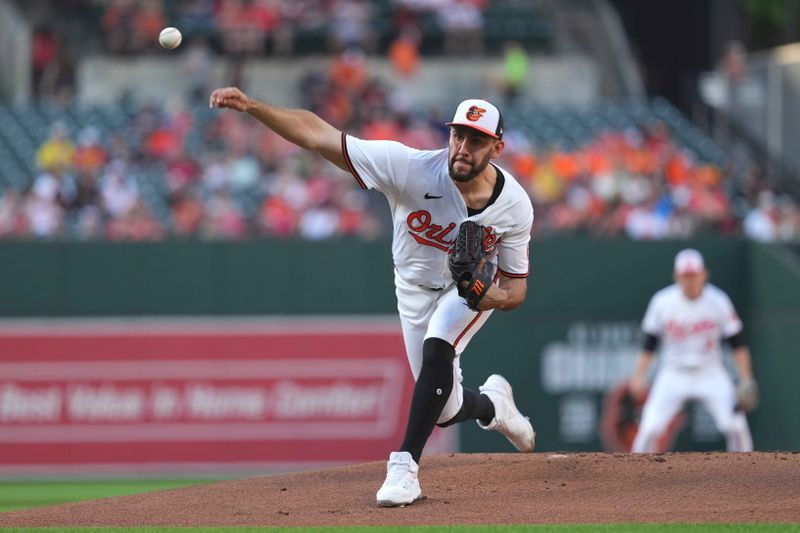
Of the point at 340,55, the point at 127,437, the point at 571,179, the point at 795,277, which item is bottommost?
the point at 127,437

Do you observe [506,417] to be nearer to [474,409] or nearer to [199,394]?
[474,409]

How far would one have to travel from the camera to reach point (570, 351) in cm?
1361

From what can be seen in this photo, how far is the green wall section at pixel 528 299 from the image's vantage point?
1328 cm

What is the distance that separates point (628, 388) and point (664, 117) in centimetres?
648

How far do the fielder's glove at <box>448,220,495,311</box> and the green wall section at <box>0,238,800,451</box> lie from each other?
6.83m

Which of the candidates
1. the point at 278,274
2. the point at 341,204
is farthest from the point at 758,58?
the point at 278,274

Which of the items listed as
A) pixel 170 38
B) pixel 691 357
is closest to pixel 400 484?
pixel 170 38

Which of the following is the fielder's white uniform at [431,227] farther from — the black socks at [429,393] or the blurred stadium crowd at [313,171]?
the blurred stadium crowd at [313,171]

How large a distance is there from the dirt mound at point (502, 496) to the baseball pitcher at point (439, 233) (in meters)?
0.36

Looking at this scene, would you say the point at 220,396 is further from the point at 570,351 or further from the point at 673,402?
the point at 673,402

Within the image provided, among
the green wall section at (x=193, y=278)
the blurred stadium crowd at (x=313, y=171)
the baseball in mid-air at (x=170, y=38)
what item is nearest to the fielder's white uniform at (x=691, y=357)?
the blurred stadium crowd at (x=313, y=171)

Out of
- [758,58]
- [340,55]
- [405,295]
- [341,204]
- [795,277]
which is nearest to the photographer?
[405,295]

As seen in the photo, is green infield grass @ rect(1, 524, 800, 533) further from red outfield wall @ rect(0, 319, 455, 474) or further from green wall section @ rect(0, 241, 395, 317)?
green wall section @ rect(0, 241, 395, 317)

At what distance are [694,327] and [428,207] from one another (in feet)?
18.4
